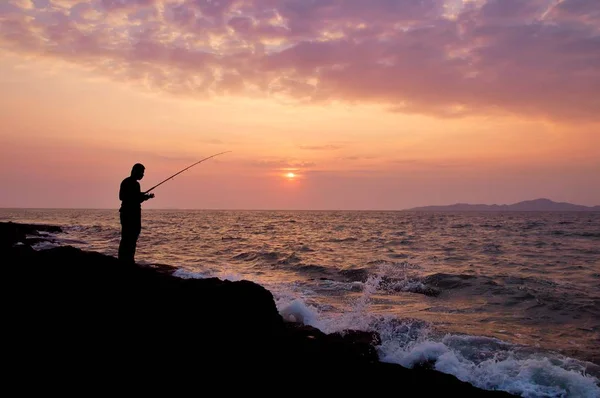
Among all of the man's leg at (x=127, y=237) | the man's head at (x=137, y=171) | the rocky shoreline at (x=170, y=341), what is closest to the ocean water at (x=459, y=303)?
the rocky shoreline at (x=170, y=341)

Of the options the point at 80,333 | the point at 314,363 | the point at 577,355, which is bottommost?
the point at 577,355

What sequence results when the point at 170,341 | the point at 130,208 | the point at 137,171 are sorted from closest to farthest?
the point at 170,341, the point at 130,208, the point at 137,171

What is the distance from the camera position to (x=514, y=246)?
2748 cm

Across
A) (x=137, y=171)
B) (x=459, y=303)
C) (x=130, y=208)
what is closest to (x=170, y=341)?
(x=130, y=208)

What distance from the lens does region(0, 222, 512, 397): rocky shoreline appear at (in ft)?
15.4

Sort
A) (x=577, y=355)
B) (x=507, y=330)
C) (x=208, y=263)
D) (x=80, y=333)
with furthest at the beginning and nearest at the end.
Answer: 1. (x=208, y=263)
2. (x=507, y=330)
3. (x=577, y=355)
4. (x=80, y=333)

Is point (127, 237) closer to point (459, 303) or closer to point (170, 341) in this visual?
point (170, 341)

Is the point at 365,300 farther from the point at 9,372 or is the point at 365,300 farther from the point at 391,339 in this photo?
the point at 9,372

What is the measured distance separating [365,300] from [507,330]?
12.2 feet

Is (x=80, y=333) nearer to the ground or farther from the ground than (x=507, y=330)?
farther from the ground

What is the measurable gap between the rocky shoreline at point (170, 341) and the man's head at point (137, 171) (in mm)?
1812

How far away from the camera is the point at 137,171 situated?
26.6 feet

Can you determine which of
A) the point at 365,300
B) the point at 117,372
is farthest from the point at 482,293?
the point at 117,372

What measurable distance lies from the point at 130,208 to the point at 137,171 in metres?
0.69
